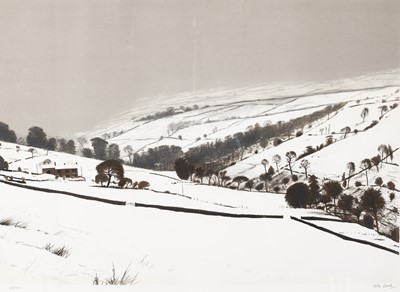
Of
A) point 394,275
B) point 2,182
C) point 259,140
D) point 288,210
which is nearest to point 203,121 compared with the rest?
point 259,140

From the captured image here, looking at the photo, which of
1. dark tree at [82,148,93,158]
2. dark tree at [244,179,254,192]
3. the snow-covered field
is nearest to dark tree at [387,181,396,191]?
the snow-covered field

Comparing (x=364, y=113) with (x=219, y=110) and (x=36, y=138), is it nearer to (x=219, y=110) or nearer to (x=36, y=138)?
(x=219, y=110)

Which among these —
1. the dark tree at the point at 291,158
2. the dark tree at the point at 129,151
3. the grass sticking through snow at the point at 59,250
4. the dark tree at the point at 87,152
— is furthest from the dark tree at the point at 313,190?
the grass sticking through snow at the point at 59,250

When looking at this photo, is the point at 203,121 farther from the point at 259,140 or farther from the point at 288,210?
the point at 288,210

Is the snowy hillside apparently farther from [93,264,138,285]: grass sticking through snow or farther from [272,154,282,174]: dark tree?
[93,264,138,285]: grass sticking through snow

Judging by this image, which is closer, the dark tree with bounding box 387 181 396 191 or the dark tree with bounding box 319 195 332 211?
the dark tree with bounding box 319 195 332 211

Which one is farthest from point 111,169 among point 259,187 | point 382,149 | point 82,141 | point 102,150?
point 382,149

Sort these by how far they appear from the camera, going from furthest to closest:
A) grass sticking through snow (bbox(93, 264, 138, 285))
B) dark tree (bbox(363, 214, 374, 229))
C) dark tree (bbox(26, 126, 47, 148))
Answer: dark tree (bbox(26, 126, 47, 148)), dark tree (bbox(363, 214, 374, 229)), grass sticking through snow (bbox(93, 264, 138, 285))
